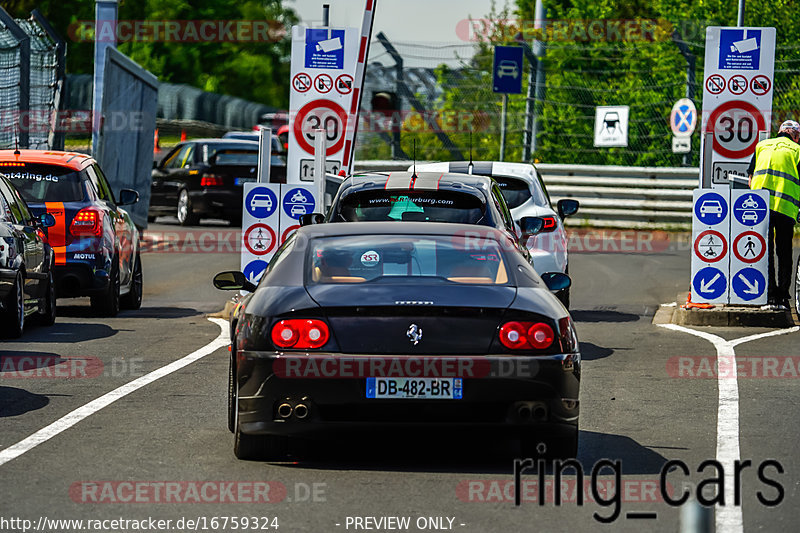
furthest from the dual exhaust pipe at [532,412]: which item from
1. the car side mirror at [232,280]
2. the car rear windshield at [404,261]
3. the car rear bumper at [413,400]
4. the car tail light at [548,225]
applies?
the car tail light at [548,225]

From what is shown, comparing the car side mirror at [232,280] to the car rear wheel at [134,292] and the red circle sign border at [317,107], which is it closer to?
the car rear wheel at [134,292]

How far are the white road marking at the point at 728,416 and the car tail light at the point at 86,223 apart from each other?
569 centimetres

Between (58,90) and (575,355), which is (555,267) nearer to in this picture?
(575,355)

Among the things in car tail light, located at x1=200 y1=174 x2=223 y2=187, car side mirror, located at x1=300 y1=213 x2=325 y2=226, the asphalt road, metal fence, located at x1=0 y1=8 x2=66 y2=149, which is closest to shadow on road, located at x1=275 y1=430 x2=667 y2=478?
the asphalt road

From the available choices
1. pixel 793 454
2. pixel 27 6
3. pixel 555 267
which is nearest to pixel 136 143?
pixel 555 267

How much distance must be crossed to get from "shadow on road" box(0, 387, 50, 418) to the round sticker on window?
2606 mm

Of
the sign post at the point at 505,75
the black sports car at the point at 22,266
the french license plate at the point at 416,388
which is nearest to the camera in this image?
the french license plate at the point at 416,388

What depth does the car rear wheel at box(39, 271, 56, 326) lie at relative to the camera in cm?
1509

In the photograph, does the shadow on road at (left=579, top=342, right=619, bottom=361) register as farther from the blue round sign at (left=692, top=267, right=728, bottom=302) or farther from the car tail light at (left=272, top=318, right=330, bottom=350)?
the car tail light at (left=272, top=318, right=330, bottom=350)

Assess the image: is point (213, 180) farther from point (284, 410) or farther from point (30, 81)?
point (284, 410)

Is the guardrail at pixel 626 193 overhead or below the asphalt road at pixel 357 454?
overhead

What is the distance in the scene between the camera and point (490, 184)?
41.5 ft

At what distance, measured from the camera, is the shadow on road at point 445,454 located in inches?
314

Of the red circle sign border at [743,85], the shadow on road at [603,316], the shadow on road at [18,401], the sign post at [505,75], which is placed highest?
the sign post at [505,75]
